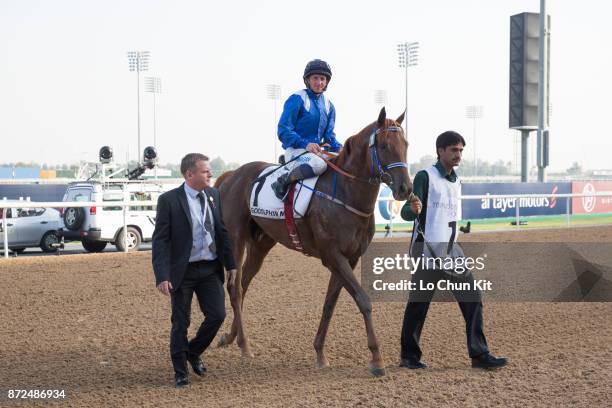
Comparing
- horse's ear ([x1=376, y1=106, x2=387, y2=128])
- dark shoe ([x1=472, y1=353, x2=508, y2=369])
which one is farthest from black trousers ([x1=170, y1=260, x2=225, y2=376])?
dark shoe ([x1=472, y1=353, x2=508, y2=369])

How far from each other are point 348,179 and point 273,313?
2683 millimetres

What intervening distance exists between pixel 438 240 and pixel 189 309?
1938 mm

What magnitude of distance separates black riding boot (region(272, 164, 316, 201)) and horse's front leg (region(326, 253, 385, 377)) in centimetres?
80

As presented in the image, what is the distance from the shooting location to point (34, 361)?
5629 mm

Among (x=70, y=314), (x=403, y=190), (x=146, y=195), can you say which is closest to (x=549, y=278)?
(x=403, y=190)

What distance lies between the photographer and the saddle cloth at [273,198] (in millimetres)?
5758

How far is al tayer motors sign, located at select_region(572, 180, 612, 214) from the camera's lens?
23562mm

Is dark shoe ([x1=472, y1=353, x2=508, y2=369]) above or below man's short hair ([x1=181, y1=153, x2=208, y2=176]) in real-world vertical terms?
below

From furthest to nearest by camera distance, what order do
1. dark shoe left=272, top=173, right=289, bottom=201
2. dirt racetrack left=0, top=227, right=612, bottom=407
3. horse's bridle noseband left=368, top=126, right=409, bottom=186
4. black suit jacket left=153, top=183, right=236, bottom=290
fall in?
dark shoe left=272, top=173, right=289, bottom=201
horse's bridle noseband left=368, top=126, right=409, bottom=186
black suit jacket left=153, top=183, right=236, bottom=290
dirt racetrack left=0, top=227, right=612, bottom=407

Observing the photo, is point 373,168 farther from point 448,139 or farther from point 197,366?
point 197,366

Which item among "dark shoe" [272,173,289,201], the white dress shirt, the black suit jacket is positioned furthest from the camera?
"dark shoe" [272,173,289,201]

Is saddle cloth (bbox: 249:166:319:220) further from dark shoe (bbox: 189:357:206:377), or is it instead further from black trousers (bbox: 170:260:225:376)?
dark shoe (bbox: 189:357:206:377)

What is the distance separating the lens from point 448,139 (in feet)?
16.8

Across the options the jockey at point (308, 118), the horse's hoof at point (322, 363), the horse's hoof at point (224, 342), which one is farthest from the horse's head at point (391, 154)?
the horse's hoof at point (224, 342)
